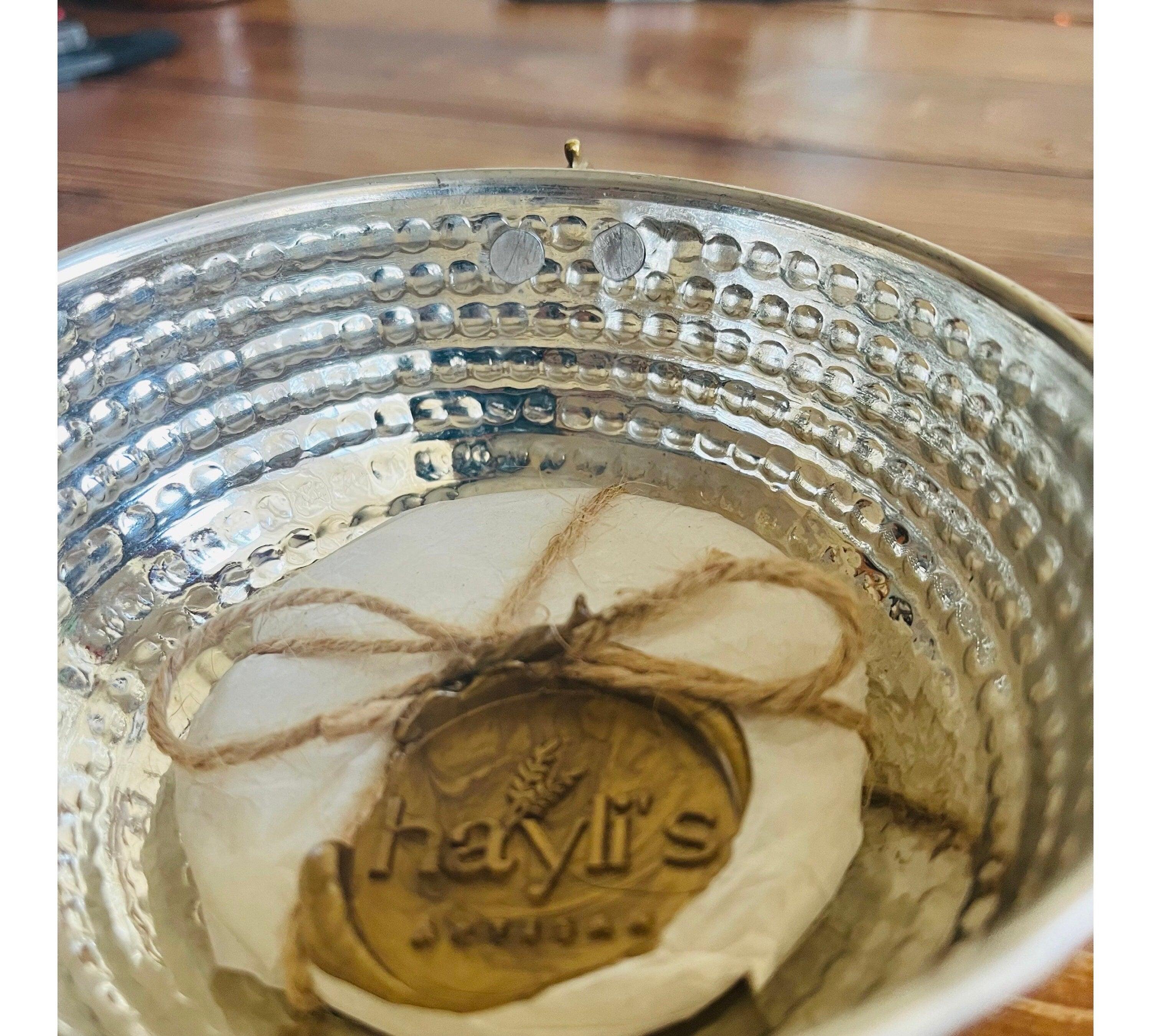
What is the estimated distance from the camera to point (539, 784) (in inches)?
10.8

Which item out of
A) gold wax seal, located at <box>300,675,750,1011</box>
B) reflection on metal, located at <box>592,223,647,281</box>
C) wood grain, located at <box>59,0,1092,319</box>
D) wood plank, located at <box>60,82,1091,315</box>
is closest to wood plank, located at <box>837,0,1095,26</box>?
wood grain, located at <box>59,0,1092,319</box>

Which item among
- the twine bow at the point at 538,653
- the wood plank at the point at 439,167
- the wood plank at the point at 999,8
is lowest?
the twine bow at the point at 538,653

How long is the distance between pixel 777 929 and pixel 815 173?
39 cm

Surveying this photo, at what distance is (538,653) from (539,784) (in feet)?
0.15

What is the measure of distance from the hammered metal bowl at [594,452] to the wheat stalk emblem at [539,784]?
68 millimetres

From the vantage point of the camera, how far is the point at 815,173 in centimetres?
51

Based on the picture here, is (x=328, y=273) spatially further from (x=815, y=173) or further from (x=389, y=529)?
(x=815, y=173)

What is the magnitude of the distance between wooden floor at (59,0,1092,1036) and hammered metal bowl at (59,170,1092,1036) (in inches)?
5.2

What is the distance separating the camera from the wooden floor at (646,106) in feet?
1.63

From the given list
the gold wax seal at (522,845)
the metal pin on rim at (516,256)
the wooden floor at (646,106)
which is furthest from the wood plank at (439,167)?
the gold wax seal at (522,845)

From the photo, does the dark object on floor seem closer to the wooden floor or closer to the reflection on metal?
the wooden floor

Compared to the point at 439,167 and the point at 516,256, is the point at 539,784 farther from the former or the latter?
the point at 439,167

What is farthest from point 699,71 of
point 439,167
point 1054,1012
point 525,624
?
point 1054,1012

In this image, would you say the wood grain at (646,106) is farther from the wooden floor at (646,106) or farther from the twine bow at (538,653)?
the twine bow at (538,653)
